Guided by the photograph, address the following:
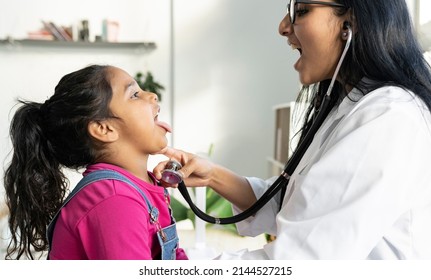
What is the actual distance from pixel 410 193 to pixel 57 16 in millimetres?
3955

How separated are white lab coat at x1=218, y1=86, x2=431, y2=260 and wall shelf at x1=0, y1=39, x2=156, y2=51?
3530 mm

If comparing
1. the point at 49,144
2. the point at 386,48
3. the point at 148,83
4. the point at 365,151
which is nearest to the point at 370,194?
the point at 365,151

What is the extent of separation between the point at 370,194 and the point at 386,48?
336 millimetres

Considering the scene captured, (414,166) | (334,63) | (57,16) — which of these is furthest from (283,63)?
(414,166)

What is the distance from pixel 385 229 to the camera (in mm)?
896

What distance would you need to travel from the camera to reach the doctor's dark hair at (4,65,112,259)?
3.84 feet

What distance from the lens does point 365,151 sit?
906 millimetres

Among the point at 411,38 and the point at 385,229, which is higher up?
the point at 411,38

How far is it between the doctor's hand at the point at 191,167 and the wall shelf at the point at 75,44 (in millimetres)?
3059

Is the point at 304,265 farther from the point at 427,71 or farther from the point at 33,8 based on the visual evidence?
the point at 33,8

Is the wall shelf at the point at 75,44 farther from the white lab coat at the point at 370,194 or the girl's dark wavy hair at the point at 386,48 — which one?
the white lab coat at the point at 370,194

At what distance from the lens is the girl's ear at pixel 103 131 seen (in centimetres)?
117

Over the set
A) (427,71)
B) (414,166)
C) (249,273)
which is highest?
(427,71)

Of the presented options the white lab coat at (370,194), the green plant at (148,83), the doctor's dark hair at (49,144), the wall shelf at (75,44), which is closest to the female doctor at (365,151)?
the white lab coat at (370,194)
